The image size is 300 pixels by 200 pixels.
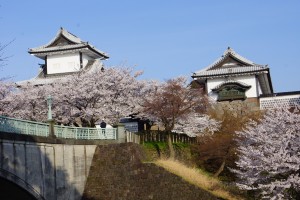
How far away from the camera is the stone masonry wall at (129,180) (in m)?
19.9

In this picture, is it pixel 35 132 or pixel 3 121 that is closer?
pixel 3 121

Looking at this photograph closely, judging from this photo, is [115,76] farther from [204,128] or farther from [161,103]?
[204,128]

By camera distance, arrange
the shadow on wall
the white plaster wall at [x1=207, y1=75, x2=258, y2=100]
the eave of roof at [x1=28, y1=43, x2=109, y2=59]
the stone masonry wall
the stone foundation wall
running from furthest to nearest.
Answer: the eave of roof at [x1=28, y1=43, x2=109, y2=59] → the white plaster wall at [x1=207, y1=75, x2=258, y2=100] → the stone foundation wall → the stone masonry wall → the shadow on wall

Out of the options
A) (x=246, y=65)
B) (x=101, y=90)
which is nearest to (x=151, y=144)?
(x=101, y=90)

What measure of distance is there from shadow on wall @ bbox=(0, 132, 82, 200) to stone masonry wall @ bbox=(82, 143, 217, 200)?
881mm

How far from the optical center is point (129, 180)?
67.9 feet

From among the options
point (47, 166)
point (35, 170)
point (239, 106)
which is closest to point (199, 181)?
point (47, 166)

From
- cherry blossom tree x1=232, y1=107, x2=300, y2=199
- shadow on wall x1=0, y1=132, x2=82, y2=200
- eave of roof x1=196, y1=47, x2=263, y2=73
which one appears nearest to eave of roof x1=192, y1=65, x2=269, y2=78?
eave of roof x1=196, y1=47, x2=263, y2=73

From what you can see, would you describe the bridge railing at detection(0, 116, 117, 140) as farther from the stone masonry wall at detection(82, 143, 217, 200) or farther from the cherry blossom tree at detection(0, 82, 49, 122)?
the cherry blossom tree at detection(0, 82, 49, 122)

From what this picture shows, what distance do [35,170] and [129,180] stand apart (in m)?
4.94

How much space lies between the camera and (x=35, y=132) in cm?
1812

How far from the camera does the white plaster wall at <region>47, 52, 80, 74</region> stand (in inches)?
1677

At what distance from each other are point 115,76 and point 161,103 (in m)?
4.96

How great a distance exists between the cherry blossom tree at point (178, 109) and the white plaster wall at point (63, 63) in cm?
1318
